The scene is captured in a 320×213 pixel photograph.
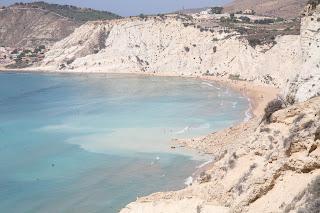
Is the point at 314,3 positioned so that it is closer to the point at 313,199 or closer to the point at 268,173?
the point at 268,173

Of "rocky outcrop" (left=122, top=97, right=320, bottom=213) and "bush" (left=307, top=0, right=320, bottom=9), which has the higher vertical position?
"bush" (left=307, top=0, right=320, bottom=9)

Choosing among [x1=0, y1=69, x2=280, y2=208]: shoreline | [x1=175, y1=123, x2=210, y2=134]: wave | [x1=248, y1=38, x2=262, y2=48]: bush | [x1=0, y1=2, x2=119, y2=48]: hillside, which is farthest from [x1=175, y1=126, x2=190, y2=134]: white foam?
[x1=0, y1=2, x2=119, y2=48]: hillside

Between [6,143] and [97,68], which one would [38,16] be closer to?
[97,68]

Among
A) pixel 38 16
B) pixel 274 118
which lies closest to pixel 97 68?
pixel 38 16

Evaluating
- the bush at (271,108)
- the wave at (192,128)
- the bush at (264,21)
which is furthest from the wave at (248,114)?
the bush at (264,21)

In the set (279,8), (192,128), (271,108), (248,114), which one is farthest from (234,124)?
(279,8)

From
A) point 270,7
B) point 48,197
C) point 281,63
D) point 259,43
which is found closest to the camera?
point 48,197

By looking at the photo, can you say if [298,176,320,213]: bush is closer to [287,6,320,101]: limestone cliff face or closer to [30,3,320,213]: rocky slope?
→ [30,3,320,213]: rocky slope
